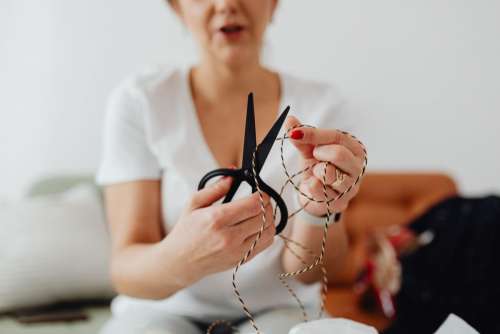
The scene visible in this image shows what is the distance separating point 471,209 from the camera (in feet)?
4.72

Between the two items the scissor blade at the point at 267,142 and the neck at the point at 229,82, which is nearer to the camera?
the scissor blade at the point at 267,142

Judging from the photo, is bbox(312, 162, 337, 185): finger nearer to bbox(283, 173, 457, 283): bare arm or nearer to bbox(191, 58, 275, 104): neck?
bbox(191, 58, 275, 104): neck

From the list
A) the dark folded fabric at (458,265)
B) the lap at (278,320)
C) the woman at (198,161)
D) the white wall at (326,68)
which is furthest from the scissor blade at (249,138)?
the white wall at (326,68)

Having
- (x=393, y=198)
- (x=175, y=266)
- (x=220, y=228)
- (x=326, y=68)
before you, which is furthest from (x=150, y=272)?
(x=326, y=68)

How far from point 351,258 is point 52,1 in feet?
4.15

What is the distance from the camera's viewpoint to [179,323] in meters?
0.79

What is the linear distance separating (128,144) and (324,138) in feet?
1.32

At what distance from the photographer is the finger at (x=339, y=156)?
548mm

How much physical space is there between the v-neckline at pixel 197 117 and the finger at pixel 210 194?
24 centimetres

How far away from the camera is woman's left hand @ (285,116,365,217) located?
546 millimetres

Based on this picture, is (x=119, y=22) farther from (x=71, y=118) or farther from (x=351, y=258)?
(x=351, y=258)

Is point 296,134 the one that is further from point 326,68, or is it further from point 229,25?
point 326,68

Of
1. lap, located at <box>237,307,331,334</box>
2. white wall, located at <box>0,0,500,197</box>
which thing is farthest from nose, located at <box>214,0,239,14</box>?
white wall, located at <box>0,0,500,197</box>

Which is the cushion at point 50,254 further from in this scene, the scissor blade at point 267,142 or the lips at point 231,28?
the scissor blade at point 267,142
